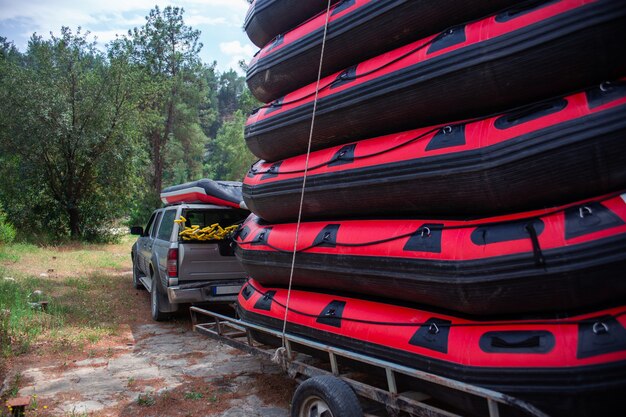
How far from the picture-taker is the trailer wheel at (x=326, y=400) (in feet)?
9.59

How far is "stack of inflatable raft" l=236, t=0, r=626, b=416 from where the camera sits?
248 centimetres

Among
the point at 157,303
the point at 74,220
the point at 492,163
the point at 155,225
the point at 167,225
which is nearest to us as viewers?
the point at 492,163

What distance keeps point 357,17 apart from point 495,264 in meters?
2.10

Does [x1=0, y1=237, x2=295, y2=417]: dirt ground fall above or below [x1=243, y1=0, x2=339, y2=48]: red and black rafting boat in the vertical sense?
below

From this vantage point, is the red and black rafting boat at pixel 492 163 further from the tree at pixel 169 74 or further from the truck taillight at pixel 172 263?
the tree at pixel 169 74

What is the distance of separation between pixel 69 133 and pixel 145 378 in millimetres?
16321

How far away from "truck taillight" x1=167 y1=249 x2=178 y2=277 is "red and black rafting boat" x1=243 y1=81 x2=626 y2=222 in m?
3.55

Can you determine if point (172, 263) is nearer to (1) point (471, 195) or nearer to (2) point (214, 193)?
(2) point (214, 193)

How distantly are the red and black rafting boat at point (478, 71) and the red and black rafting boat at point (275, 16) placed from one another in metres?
0.78

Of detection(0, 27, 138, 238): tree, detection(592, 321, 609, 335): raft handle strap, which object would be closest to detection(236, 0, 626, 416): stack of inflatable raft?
detection(592, 321, 609, 335): raft handle strap

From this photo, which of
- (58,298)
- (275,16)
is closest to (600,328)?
(275,16)

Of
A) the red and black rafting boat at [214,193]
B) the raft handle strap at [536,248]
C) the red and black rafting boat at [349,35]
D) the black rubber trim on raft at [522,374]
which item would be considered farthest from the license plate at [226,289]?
the raft handle strap at [536,248]

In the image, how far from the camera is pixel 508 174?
2730 mm

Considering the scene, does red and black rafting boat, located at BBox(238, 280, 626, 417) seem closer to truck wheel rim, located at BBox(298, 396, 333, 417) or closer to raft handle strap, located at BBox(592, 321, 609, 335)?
raft handle strap, located at BBox(592, 321, 609, 335)
